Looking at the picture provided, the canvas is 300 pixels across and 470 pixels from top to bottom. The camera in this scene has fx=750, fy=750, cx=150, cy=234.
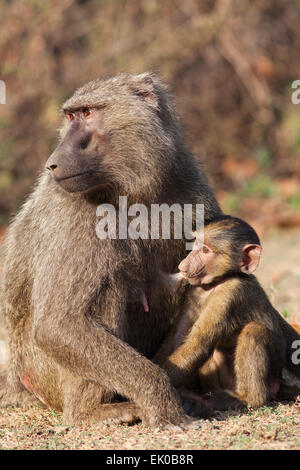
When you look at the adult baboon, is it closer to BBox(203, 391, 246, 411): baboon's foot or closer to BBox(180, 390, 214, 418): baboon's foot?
BBox(180, 390, 214, 418): baboon's foot

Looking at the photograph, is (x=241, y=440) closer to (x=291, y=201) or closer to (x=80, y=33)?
(x=291, y=201)

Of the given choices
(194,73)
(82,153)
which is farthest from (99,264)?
(194,73)

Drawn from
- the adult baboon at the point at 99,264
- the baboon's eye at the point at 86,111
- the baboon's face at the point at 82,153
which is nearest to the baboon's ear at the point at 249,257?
the adult baboon at the point at 99,264

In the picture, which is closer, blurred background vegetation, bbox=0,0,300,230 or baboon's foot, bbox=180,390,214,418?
baboon's foot, bbox=180,390,214,418

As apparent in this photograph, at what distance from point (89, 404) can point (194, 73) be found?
6.88 m

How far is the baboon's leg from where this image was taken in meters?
3.47

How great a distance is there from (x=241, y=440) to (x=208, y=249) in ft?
3.34

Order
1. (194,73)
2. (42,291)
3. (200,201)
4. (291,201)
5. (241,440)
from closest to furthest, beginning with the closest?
(241,440) < (42,291) < (200,201) < (291,201) < (194,73)

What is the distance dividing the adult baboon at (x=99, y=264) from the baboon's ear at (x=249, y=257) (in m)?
0.33

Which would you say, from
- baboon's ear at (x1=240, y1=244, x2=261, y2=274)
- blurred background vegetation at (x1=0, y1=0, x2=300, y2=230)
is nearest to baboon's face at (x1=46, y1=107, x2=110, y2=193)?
baboon's ear at (x1=240, y1=244, x2=261, y2=274)

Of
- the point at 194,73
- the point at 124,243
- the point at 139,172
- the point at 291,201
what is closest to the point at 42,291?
the point at 124,243

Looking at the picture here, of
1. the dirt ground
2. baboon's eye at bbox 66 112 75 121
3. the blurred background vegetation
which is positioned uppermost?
the blurred background vegetation

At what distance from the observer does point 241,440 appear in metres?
3.01

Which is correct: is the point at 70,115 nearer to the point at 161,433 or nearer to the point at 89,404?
the point at 89,404
